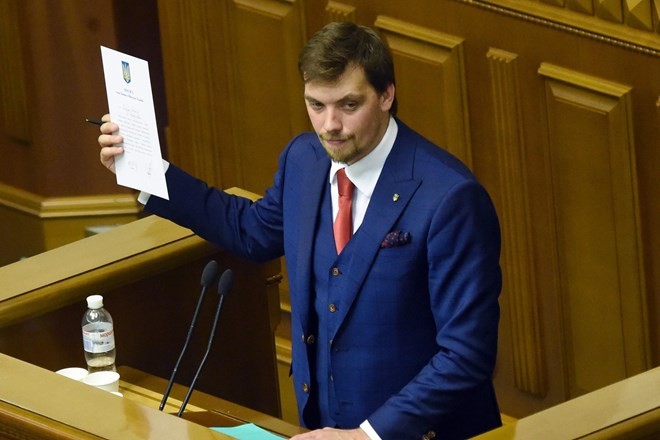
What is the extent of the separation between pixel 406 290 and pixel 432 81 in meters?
1.44

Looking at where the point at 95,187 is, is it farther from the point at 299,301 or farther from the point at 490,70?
the point at 299,301

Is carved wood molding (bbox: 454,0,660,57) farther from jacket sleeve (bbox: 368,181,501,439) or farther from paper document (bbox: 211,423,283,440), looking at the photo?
paper document (bbox: 211,423,283,440)

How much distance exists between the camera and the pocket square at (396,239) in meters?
3.20

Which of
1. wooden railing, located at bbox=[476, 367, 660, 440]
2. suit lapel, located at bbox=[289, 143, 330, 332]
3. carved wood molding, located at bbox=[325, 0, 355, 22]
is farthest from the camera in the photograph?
carved wood molding, located at bbox=[325, 0, 355, 22]

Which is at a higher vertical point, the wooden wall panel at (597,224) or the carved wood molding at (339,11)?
the carved wood molding at (339,11)

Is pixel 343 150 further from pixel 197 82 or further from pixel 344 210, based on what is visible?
pixel 197 82

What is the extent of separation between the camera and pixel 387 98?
3.21 meters

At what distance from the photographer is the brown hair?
315 centimetres

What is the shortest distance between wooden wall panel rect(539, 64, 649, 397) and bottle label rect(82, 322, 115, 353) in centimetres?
139

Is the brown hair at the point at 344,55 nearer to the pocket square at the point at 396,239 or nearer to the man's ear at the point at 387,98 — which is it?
the man's ear at the point at 387,98

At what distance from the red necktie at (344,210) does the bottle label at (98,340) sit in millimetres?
544

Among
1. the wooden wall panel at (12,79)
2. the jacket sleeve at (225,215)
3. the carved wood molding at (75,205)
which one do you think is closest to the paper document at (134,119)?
the jacket sleeve at (225,215)

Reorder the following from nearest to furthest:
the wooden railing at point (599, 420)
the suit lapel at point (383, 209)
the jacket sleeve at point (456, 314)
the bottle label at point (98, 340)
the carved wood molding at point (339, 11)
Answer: the wooden railing at point (599, 420), the jacket sleeve at point (456, 314), the suit lapel at point (383, 209), the bottle label at point (98, 340), the carved wood molding at point (339, 11)

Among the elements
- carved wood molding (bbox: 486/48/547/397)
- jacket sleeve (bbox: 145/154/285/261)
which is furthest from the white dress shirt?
carved wood molding (bbox: 486/48/547/397)
